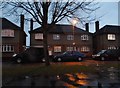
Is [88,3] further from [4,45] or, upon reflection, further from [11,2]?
[4,45]

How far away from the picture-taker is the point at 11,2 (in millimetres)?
26094

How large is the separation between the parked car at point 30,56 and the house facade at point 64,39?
1705 centimetres

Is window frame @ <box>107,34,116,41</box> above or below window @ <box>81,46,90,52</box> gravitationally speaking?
above


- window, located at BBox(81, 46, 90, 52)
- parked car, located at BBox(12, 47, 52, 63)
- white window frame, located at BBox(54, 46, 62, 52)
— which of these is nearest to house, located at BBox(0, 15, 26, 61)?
white window frame, located at BBox(54, 46, 62, 52)

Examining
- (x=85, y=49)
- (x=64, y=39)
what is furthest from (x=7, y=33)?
(x=85, y=49)

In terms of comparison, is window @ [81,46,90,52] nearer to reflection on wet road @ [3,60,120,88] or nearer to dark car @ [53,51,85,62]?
dark car @ [53,51,85,62]

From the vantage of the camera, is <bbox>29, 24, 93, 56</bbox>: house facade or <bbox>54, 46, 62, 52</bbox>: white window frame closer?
<bbox>29, 24, 93, 56</bbox>: house facade

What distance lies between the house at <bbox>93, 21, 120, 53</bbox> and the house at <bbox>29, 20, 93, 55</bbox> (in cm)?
219

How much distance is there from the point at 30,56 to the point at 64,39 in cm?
2054

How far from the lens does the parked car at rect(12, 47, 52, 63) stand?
33.8 m

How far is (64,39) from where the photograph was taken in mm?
53938

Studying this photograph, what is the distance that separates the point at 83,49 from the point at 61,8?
29.4 m

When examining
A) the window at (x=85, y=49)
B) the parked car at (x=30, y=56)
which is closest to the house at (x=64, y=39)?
the window at (x=85, y=49)

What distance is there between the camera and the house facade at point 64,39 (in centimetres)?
5222
